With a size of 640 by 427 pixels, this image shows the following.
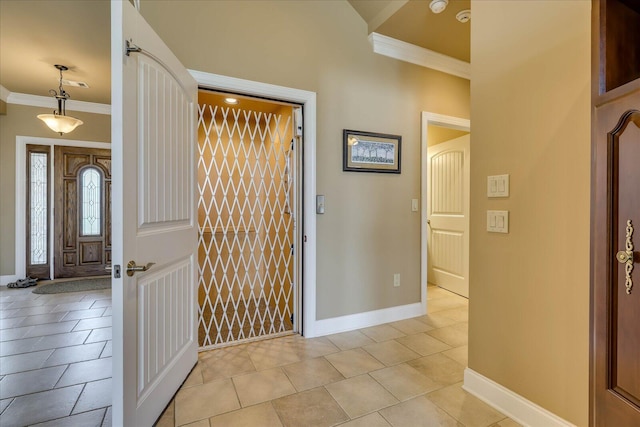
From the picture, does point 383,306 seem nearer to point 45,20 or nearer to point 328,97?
point 328,97

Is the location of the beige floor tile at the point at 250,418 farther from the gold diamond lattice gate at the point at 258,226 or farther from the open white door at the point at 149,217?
Answer: the gold diamond lattice gate at the point at 258,226

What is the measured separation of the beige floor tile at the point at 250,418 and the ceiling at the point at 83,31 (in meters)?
2.87

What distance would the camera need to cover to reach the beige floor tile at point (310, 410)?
4.93 feet

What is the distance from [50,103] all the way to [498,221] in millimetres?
5766

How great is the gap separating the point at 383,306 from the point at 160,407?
6.17 feet

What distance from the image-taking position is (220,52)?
84.2 inches

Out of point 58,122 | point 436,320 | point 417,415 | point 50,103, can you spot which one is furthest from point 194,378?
point 50,103

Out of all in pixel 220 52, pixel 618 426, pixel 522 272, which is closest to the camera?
pixel 618 426

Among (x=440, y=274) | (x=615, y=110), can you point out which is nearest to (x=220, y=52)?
(x=615, y=110)

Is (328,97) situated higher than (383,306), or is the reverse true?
(328,97)

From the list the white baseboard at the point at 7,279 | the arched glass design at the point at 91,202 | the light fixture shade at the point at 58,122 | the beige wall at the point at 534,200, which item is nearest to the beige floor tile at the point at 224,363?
the beige wall at the point at 534,200

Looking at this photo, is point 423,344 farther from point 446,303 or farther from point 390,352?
point 446,303

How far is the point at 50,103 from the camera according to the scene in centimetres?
430

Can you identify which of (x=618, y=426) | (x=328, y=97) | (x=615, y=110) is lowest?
(x=618, y=426)
